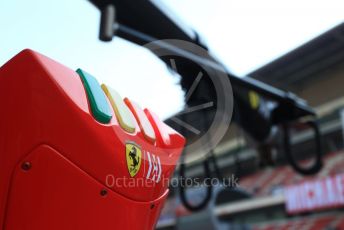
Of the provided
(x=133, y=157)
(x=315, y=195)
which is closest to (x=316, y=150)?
(x=133, y=157)

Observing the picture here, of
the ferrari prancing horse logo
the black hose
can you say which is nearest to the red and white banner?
the black hose

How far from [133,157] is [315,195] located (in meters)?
6.67

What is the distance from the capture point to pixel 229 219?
27.0 ft

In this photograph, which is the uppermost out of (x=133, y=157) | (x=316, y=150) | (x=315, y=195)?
(x=133, y=157)

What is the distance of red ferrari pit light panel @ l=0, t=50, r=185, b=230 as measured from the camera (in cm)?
27

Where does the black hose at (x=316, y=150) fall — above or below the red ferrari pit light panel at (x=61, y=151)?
below

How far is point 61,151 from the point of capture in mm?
277

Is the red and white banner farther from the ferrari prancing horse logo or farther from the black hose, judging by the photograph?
the ferrari prancing horse logo

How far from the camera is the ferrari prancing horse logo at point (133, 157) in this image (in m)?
0.31

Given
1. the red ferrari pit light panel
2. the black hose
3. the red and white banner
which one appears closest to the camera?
the red ferrari pit light panel

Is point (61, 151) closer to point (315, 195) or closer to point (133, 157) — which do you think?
point (133, 157)

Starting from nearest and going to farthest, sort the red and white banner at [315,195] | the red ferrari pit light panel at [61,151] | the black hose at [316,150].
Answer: the red ferrari pit light panel at [61,151] < the black hose at [316,150] < the red and white banner at [315,195]

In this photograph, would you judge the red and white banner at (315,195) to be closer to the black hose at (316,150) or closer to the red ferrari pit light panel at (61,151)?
the black hose at (316,150)

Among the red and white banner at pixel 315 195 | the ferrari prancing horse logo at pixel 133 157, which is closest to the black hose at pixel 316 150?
the ferrari prancing horse logo at pixel 133 157
